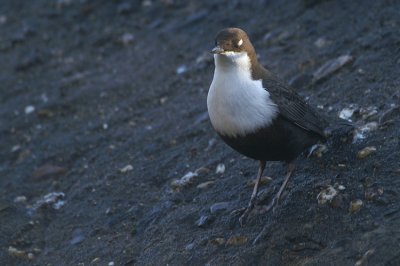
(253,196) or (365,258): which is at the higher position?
(365,258)

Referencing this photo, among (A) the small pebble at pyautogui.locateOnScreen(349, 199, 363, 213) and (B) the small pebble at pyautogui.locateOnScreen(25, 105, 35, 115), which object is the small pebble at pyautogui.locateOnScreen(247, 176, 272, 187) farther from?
(B) the small pebble at pyautogui.locateOnScreen(25, 105, 35, 115)

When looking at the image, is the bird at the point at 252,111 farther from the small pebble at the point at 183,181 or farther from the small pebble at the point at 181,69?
the small pebble at the point at 181,69

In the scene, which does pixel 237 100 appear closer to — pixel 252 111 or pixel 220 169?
pixel 252 111

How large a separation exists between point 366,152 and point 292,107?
0.62 meters

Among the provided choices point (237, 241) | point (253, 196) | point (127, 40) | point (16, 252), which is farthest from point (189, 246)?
point (127, 40)

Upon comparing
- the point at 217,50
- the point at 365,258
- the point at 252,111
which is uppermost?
the point at 217,50

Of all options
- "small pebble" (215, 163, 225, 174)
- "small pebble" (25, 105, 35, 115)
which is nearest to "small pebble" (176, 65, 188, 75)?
"small pebble" (25, 105, 35, 115)

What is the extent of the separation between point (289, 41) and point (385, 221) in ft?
11.8

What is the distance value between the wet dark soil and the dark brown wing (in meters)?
0.27

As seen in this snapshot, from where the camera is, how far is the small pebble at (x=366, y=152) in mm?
5223

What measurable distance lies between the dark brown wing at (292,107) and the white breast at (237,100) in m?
0.08

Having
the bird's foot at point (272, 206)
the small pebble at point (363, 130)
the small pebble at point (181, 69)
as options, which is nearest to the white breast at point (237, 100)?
the bird's foot at point (272, 206)

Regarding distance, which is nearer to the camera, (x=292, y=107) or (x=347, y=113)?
(x=292, y=107)

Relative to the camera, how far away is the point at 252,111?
5023 mm
